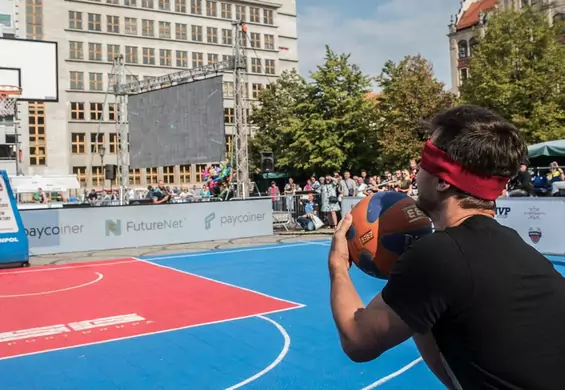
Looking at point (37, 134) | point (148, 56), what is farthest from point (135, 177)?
point (148, 56)

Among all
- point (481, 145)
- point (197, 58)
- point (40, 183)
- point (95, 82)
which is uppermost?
point (197, 58)

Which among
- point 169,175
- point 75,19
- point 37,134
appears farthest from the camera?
point 169,175

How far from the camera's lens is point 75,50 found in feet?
221

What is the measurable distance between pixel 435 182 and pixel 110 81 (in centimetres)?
7111

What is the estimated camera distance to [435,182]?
6.37 feet

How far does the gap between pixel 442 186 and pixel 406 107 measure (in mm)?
44223

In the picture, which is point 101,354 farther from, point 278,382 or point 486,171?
point 486,171

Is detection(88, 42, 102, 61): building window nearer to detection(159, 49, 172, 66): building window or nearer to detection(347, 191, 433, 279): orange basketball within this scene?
detection(159, 49, 172, 66): building window

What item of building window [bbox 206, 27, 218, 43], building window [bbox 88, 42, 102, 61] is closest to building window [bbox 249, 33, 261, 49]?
building window [bbox 206, 27, 218, 43]

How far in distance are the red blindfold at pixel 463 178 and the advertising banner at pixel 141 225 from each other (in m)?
17.9

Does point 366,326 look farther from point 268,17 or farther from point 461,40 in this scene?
point 268,17

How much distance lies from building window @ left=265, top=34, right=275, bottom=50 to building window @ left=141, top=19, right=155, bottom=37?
48.6 feet

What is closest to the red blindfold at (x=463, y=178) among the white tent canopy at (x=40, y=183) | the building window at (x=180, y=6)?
the white tent canopy at (x=40, y=183)

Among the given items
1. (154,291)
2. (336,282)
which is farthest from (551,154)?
(336,282)
